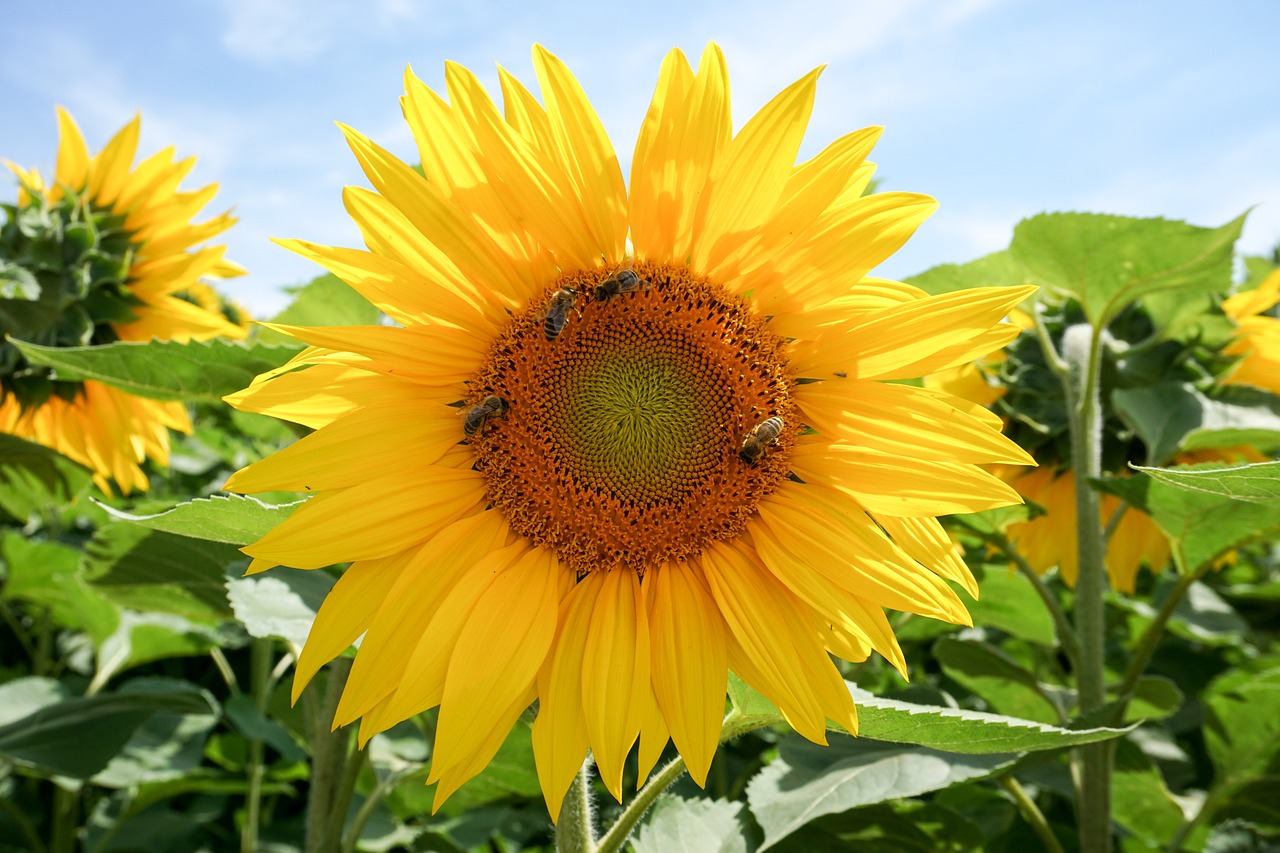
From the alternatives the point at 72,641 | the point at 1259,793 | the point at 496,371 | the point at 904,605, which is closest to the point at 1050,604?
the point at 1259,793

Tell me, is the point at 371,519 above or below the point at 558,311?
below

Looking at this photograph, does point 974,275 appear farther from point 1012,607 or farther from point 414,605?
point 414,605

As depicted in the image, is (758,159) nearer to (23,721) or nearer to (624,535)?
(624,535)

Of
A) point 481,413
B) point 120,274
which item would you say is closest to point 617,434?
point 481,413

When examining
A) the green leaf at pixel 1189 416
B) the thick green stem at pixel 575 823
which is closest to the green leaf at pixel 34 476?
the thick green stem at pixel 575 823

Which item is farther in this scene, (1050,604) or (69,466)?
(69,466)

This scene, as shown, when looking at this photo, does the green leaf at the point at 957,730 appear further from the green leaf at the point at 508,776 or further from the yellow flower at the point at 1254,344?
the yellow flower at the point at 1254,344
